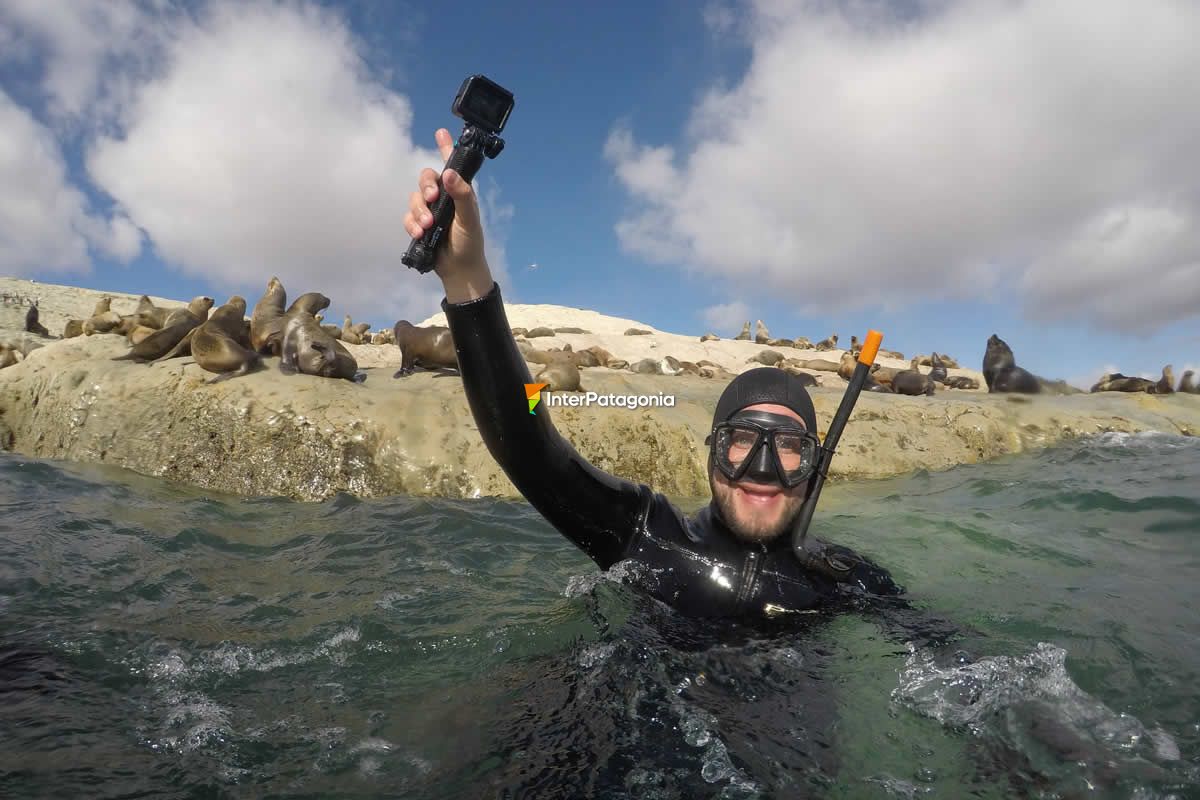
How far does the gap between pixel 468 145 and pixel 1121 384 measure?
16382mm

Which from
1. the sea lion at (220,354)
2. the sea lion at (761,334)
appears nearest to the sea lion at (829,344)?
the sea lion at (761,334)

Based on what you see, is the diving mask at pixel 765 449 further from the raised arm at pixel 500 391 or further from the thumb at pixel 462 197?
the thumb at pixel 462 197

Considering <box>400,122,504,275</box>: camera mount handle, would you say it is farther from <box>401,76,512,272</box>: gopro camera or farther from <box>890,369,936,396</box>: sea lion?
<box>890,369,936,396</box>: sea lion

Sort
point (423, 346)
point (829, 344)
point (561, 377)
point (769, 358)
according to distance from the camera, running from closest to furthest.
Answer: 1. point (561, 377)
2. point (423, 346)
3. point (769, 358)
4. point (829, 344)

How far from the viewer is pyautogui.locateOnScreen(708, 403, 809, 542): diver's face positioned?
2775 mm

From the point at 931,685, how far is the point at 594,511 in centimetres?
135

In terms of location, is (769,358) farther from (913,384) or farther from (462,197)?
(462,197)

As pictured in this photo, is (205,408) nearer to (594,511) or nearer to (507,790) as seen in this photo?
(594,511)

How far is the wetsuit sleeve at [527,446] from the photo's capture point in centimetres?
217

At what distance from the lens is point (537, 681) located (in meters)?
2.48

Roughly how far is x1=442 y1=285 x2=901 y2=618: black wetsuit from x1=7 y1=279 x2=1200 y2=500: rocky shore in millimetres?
4371

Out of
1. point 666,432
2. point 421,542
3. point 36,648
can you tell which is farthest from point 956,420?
point 36,648

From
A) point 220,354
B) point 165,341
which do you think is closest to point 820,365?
point 220,354

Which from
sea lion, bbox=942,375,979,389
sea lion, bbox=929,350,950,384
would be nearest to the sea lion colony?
sea lion, bbox=942,375,979,389
